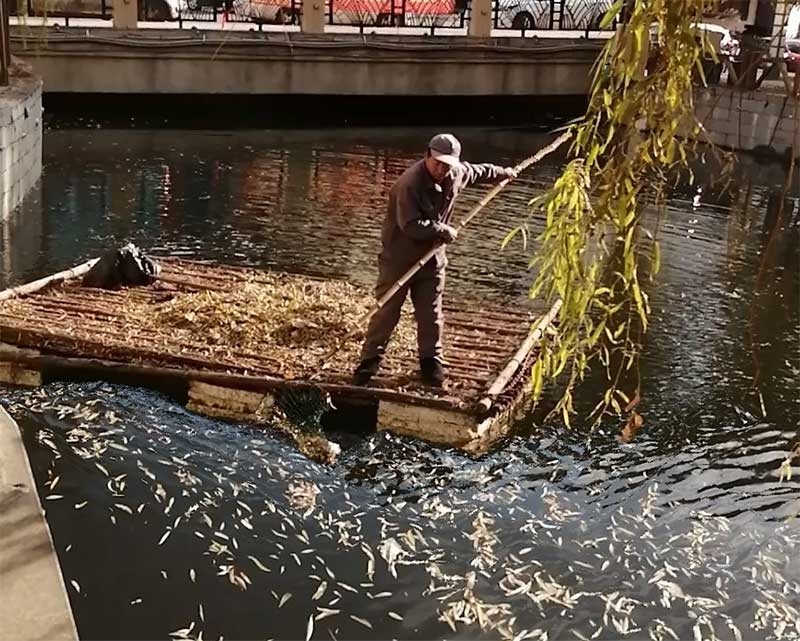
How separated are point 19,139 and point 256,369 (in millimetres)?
9164

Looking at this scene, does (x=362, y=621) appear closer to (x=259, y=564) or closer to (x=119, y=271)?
(x=259, y=564)

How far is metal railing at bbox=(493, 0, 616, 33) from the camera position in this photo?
28.2 m

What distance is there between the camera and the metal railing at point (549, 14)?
28.2 m

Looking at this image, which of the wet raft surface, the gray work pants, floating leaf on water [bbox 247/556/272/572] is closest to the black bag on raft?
the wet raft surface

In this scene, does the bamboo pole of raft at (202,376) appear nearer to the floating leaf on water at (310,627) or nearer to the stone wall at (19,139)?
the floating leaf on water at (310,627)

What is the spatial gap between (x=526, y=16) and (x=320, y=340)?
74.3 ft

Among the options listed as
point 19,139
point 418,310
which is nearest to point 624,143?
point 418,310

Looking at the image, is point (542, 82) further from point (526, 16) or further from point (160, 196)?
point (160, 196)

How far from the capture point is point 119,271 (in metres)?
10.2

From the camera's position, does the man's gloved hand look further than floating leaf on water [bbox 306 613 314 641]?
Yes

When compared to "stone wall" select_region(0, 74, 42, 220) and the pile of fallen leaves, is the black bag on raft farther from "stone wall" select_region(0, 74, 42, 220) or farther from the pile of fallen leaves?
"stone wall" select_region(0, 74, 42, 220)

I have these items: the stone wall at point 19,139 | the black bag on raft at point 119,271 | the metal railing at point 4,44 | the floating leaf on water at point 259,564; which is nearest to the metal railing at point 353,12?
the stone wall at point 19,139

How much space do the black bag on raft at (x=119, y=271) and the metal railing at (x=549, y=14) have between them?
19283 mm

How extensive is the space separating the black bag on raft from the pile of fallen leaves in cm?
65
